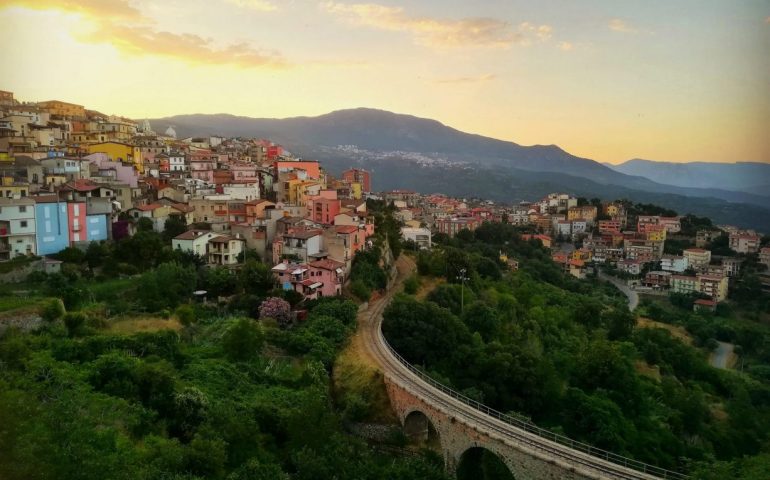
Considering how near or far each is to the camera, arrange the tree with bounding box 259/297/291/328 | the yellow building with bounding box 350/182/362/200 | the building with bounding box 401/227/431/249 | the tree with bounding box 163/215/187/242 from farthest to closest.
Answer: the yellow building with bounding box 350/182/362/200 < the building with bounding box 401/227/431/249 < the tree with bounding box 163/215/187/242 < the tree with bounding box 259/297/291/328

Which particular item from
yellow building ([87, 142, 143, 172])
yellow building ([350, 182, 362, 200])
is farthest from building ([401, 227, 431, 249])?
yellow building ([87, 142, 143, 172])

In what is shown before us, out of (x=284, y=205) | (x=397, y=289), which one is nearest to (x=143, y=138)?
(x=284, y=205)

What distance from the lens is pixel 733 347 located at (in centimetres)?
3341

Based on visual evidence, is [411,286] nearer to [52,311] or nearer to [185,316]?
[185,316]

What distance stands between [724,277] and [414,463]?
133 ft

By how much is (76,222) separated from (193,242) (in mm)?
4334

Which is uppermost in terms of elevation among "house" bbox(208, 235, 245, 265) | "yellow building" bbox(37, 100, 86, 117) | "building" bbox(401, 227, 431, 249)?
"yellow building" bbox(37, 100, 86, 117)

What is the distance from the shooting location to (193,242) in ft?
74.5

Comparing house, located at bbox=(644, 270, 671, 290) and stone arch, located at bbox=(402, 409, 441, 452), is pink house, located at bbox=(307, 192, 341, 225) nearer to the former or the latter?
stone arch, located at bbox=(402, 409, 441, 452)

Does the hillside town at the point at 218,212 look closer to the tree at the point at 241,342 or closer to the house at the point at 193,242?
the house at the point at 193,242

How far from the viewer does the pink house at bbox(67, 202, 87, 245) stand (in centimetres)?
2078

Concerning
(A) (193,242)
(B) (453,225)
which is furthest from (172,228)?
(B) (453,225)

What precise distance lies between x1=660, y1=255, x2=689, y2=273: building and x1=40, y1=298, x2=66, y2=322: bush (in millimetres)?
49547

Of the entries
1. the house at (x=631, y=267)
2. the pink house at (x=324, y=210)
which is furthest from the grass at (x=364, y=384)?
the house at (x=631, y=267)
